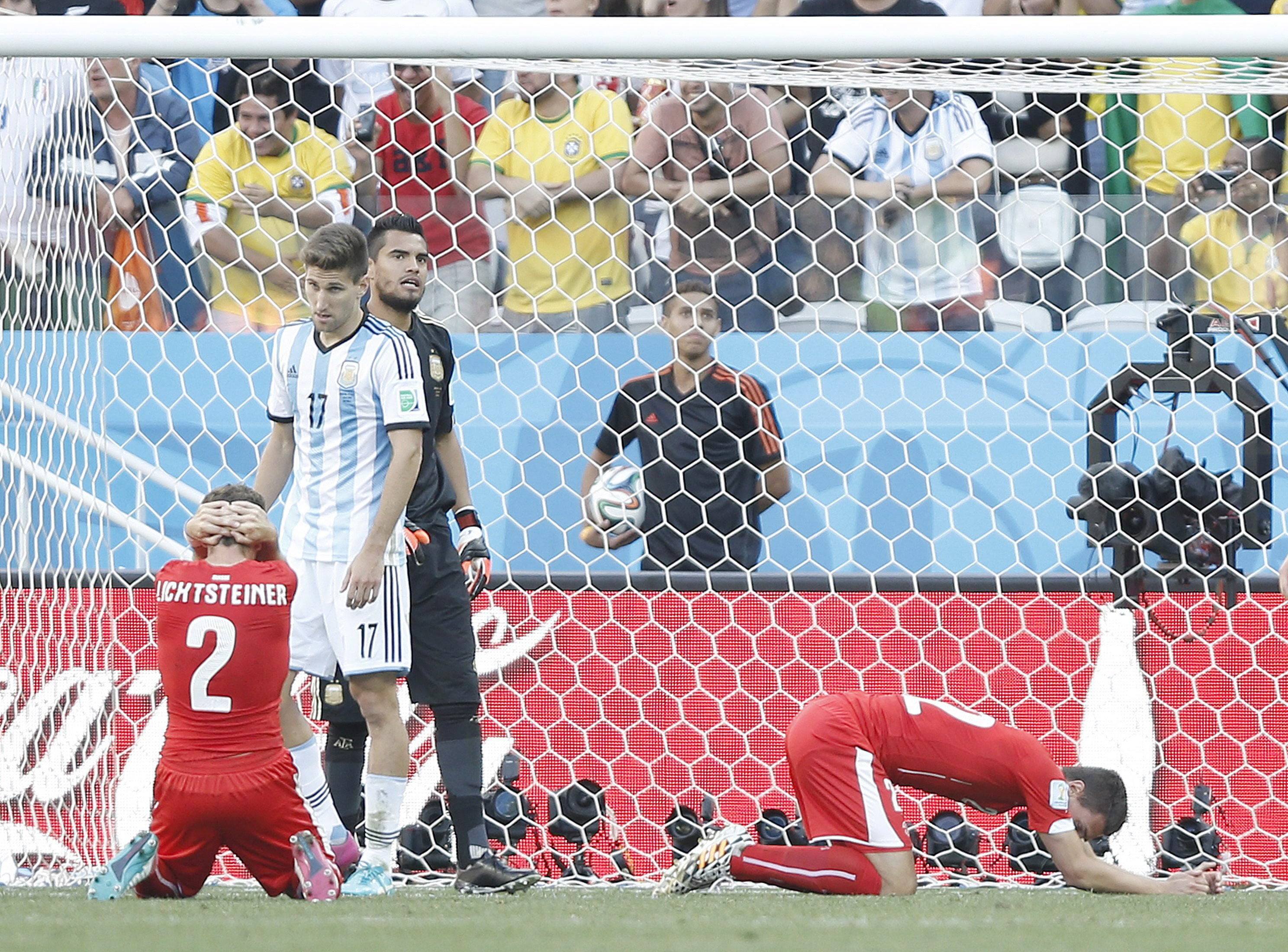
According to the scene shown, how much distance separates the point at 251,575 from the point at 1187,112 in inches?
146

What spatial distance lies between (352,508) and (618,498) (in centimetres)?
125

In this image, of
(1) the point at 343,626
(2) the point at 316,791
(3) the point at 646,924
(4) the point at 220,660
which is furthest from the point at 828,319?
(3) the point at 646,924

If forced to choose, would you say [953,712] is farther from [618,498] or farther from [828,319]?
[828,319]

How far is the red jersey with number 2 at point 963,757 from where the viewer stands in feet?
11.8

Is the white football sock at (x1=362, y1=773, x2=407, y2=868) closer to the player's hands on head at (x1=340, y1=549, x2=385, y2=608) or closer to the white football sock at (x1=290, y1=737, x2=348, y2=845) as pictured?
the white football sock at (x1=290, y1=737, x2=348, y2=845)

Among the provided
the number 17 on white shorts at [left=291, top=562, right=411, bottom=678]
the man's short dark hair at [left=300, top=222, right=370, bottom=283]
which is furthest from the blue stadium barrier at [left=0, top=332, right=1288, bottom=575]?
the man's short dark hair at [left=300, top=222, right=370, bottom=283]

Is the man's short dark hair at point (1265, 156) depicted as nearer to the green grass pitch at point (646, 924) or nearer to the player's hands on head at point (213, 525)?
the green grass pitch at point (646, 924)

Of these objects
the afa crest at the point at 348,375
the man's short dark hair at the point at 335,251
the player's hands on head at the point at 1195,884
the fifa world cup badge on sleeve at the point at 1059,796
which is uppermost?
the man's short dark hair at the point at 335,251

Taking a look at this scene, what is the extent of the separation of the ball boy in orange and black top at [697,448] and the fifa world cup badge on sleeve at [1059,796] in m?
1.30

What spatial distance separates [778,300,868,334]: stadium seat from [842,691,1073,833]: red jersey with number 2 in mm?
1521

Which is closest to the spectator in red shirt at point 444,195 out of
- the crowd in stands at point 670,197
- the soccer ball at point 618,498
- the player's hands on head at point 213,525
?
the crowd in stands at point 670,197

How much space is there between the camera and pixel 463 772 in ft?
12.0

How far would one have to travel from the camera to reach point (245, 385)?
16.3 feet

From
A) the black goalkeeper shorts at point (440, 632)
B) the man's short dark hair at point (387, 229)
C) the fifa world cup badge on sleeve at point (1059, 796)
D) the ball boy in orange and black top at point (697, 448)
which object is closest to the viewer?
the fifa world cup badge on sleeve at point (1059, 796)
